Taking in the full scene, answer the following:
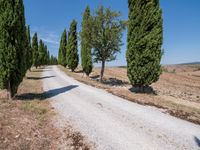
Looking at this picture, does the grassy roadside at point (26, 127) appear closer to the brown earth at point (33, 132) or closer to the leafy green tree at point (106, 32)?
the brown earth at point (33, 132)

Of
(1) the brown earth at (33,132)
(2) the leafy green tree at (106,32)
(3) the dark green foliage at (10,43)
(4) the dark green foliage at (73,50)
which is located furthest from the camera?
(4) the dark green foliage at (73,50)

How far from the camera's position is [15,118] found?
7.95 metres

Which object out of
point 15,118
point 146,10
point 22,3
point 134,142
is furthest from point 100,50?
point 134,142

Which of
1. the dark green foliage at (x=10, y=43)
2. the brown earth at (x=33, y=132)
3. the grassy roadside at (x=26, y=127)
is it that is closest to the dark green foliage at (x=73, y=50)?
the dark green foliage at (x=10, y=43)

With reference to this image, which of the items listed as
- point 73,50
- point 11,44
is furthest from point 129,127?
point 73,50

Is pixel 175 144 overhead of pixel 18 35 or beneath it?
beneath

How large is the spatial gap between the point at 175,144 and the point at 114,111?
13.0 feet

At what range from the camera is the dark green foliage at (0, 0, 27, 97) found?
35.8 feet

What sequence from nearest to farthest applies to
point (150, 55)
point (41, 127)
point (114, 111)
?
point (41, 127) < point (114, 111) < point (150, 55)

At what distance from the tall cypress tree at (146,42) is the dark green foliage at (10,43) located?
8.52 meters

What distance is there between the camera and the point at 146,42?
50.5 feet

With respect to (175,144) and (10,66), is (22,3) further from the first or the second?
(175,144)

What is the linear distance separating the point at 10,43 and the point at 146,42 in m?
9.52

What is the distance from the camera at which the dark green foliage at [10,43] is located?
35.8 feet
